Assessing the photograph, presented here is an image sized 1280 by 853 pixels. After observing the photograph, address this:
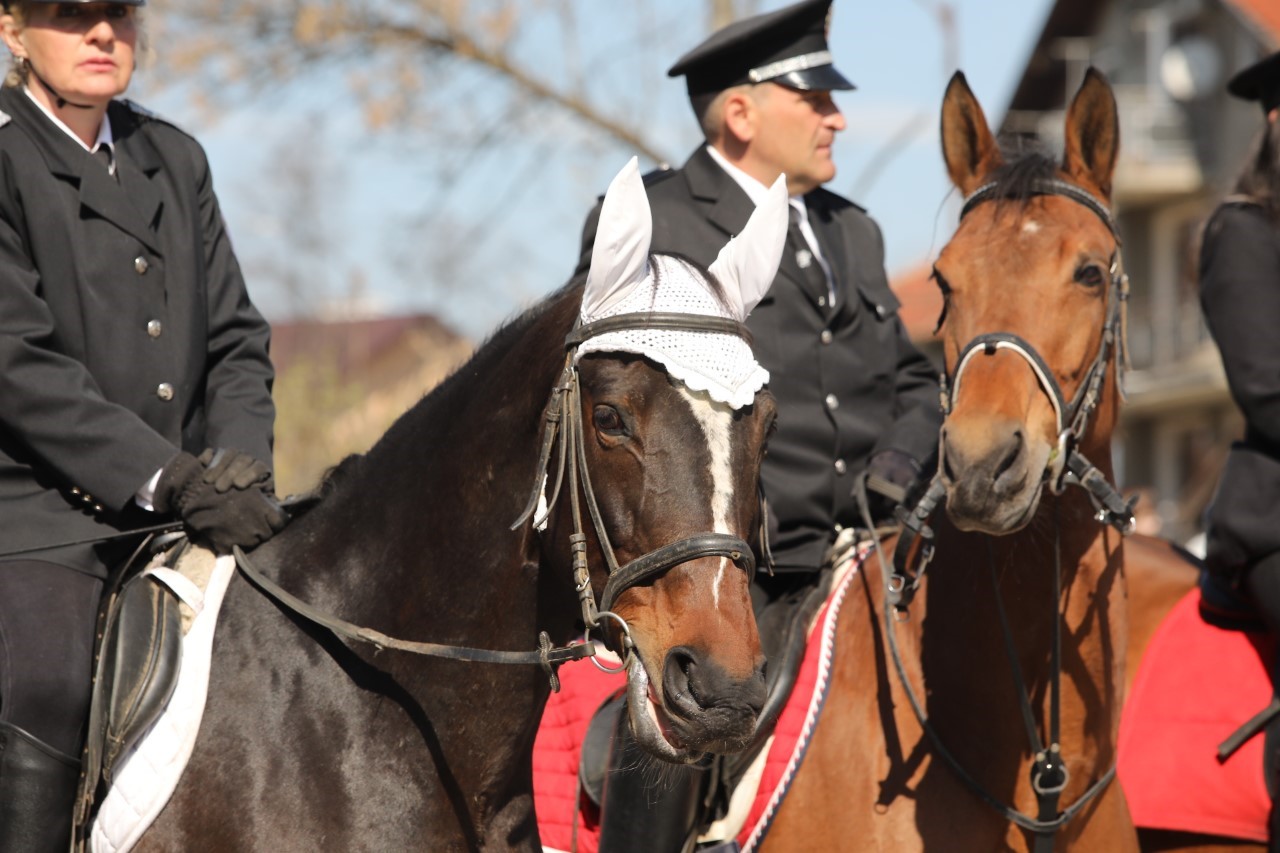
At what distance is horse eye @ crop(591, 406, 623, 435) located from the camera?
321cm

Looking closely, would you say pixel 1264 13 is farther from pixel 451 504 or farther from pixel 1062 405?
pixel 451 504

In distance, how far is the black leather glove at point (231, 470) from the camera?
12.2 ft

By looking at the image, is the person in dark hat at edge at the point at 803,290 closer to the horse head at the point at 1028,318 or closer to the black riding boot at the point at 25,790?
the horse head at the point at 1028,318

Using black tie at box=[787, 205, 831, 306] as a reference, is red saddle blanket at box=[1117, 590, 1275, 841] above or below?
below

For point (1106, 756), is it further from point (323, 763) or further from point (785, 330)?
point (323, 763)

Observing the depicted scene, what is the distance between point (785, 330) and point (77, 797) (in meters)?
2.64

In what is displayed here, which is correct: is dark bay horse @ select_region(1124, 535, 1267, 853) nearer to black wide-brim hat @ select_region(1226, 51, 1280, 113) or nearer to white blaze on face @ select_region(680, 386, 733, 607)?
black wide-brim hat @ select_region(1226, 51, 1280, 113)

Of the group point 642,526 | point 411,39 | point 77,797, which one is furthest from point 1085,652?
point 411,39

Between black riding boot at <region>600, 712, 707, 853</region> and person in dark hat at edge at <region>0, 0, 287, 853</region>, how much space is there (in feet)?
4.08

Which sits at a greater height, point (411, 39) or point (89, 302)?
point (411, 39)

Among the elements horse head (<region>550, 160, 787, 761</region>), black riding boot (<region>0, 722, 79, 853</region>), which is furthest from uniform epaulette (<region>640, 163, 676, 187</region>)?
black riding boot (<region>0, 722, 79, 853</region>)

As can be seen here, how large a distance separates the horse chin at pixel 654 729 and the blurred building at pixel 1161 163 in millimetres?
28323

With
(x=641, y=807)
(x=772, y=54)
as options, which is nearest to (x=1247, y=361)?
(x=772, y=54)

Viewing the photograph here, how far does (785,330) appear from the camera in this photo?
16.7 ft
